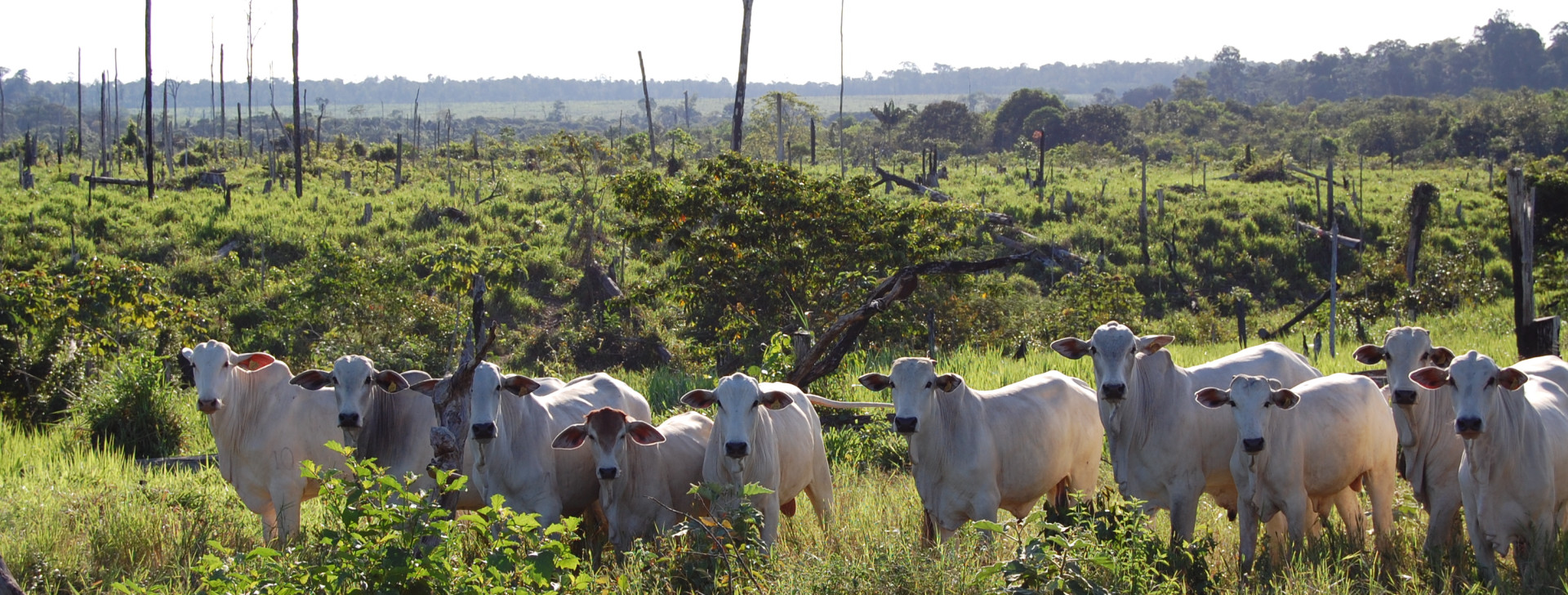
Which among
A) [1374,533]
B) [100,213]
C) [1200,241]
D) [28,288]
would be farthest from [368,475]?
[1200,241]

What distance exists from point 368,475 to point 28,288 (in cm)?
1040

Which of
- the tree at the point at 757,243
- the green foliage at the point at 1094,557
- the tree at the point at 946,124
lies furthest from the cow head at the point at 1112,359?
the tree at the point at 946,124

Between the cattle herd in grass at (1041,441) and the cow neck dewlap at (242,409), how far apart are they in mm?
15

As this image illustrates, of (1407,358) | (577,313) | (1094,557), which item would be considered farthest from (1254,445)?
(577,313)

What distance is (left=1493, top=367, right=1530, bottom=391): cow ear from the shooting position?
531 centimetres

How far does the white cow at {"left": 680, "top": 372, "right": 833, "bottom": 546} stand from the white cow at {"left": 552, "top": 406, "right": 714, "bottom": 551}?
0.59ft

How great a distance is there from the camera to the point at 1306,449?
20.6ft

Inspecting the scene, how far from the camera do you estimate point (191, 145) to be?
52.9 meters

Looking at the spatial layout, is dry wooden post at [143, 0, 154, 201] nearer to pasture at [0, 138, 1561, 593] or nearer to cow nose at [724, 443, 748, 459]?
pasture at [0, 138, 1561, 593]

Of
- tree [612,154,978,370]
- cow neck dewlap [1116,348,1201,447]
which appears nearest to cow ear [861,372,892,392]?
cow neck dewlap [1116,348,1201,447]

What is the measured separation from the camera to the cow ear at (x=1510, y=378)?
17.4 ft

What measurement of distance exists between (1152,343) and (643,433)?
9.35 ft

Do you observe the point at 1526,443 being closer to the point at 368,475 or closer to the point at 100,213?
the point at 368,475

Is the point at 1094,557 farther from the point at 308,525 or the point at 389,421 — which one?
the point at 308,525
